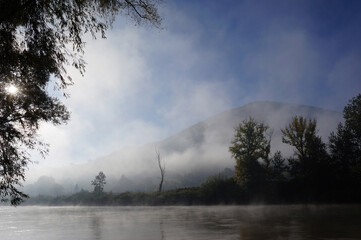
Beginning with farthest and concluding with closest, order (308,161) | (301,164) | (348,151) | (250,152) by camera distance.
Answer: (250,152), (301,164), (308,161), (348,151)

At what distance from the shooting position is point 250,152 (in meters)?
41.1

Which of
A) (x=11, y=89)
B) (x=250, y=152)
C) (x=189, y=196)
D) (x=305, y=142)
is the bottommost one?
(x=189, y=196)

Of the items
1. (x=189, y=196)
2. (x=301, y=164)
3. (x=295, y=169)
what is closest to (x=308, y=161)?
(x=301, y=164)

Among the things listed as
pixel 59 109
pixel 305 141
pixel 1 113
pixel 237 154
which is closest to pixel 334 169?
pixel 305 141

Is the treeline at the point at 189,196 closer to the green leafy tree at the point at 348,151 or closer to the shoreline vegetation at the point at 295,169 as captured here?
the shoreline vegetation at the point at 295,169

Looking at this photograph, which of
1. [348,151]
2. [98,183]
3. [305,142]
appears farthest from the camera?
[98,183]

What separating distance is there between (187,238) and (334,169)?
3460 centimetres

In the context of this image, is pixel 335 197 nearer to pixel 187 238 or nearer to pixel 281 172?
pixel 281 172

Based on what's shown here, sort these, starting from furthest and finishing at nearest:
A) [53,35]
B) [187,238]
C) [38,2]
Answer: [187,238] < [53,35] < [38,2]

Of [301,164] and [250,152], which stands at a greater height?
[250,152]

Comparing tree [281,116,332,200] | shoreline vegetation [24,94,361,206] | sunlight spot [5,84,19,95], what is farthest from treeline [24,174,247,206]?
sunlight spot [5,84,19,95]

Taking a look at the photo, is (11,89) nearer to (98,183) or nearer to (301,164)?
(301,164)

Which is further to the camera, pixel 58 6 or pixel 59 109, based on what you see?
pixel 59 109

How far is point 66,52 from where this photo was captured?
9266mm
